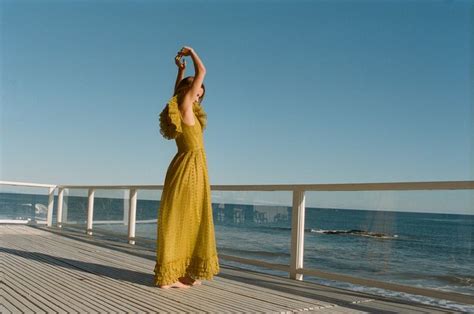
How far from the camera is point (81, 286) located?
3238mm

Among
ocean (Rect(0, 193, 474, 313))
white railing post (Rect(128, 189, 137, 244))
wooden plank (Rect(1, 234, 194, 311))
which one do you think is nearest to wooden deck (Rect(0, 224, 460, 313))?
wooden plank (Rect(1, 234, 194, 311))

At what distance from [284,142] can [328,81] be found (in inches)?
469

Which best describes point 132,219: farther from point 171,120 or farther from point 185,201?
point 171,120

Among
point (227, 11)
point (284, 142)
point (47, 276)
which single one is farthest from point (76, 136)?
point (47, 276)

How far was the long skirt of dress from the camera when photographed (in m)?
3.29

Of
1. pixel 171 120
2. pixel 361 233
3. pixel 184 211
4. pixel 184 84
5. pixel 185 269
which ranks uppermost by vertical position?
pixel 184 84

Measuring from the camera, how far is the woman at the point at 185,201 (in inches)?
130

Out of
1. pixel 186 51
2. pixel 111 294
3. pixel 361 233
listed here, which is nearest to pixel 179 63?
pixel 186 51

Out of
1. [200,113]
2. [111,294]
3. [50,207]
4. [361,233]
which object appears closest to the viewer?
[111,294]

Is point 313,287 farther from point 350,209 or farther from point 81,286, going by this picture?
point 81,286

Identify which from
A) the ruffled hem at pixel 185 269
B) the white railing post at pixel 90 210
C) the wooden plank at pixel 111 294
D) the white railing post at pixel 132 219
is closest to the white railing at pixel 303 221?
the white railing post at pixel 132 219

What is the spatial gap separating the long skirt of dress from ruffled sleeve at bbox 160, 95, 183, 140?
0.17 metres

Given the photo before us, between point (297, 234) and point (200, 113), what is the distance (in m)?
1.42

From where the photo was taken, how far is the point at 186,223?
132 inches
